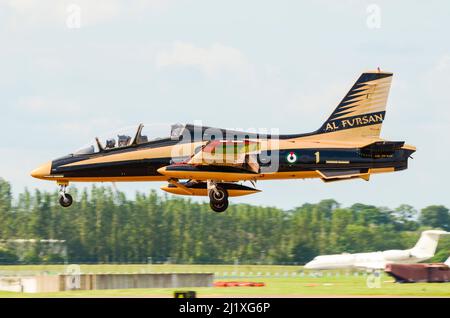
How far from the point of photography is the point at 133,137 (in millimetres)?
43625

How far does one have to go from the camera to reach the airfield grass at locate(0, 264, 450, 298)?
44562mm

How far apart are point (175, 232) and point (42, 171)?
79.8 ft

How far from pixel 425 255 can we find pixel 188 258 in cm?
1324

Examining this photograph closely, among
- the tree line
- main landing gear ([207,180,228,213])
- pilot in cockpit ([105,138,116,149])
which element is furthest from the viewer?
the tree line

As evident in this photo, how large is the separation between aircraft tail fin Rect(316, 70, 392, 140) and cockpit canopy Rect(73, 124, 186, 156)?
5.63 m

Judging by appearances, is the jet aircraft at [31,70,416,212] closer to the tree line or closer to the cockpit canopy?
the cockpit canopy

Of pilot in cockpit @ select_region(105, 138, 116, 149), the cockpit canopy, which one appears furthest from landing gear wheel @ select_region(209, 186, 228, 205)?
pilot in cockpit @ select_region(105, 138, 116, 149)

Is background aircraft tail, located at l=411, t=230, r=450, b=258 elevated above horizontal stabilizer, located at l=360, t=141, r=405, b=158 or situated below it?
below

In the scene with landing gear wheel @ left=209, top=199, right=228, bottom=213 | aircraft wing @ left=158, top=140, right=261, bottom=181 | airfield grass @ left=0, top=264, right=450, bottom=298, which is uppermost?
aircraft wing @ left=158, top=140, right=261, bottom=181

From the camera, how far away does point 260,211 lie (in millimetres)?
73375

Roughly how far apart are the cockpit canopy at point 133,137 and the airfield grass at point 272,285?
18.3 ft

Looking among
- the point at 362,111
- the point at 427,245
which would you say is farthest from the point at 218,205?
the point at 427,245

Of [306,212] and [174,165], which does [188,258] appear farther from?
[174,165]
